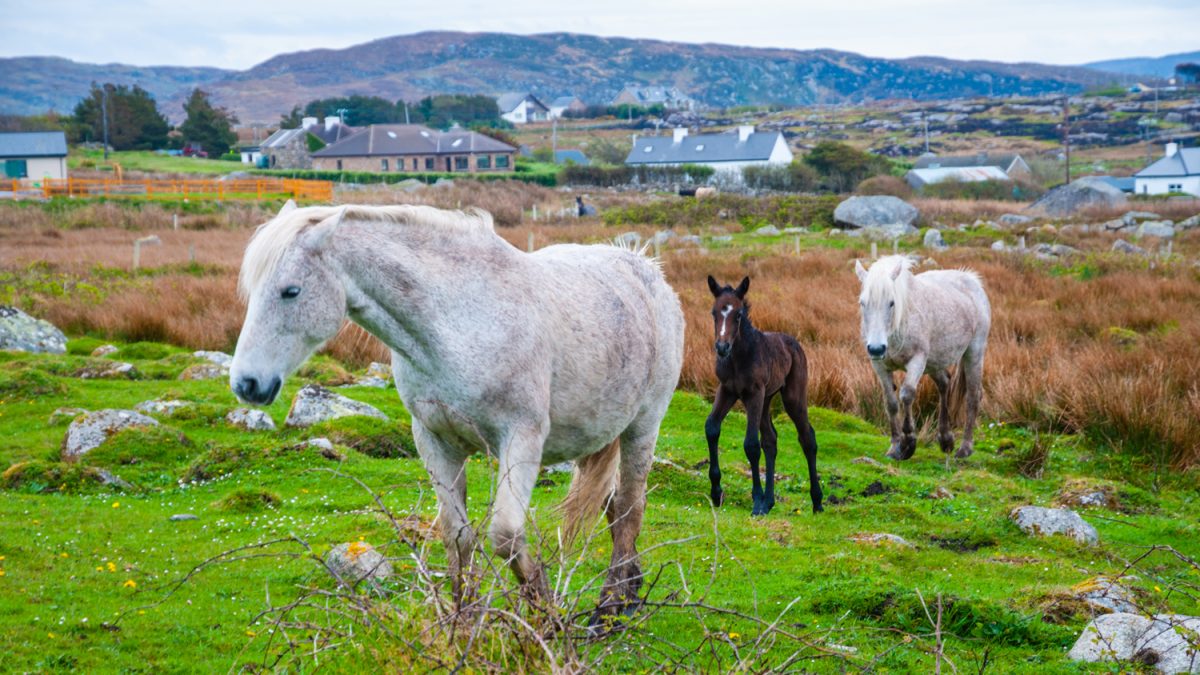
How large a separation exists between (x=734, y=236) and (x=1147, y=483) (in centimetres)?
2839

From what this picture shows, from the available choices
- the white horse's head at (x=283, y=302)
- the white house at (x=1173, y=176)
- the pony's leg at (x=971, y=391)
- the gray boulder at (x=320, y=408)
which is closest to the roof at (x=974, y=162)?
the white house at (x=1173, y=176)

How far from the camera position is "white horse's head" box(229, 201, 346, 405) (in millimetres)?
4188

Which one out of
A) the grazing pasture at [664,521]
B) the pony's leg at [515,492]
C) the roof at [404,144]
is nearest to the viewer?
the grazing pasture at [664,521]

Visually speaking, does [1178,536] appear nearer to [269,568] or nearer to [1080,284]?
[269,568]

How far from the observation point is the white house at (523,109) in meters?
174

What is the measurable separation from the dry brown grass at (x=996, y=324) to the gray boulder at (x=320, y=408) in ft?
13.6

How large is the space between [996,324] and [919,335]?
5732 mm

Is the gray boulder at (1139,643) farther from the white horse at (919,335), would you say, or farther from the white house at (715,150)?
the white house at (715,150)

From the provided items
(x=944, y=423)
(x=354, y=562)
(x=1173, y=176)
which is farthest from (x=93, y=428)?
(x=1173, y=176)

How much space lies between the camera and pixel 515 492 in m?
4.66

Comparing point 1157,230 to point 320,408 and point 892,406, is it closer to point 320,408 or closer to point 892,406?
point 892,406

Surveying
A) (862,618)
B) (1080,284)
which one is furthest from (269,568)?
(1080,284)

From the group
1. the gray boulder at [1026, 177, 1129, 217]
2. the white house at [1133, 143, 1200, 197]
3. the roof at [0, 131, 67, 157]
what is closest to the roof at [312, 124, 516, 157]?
the roof at [0, 131, 67, 157]

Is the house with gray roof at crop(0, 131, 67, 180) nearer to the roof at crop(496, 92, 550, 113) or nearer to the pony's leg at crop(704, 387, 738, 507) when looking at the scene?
the pony's leg at crop(704, 387, 738, 507)
